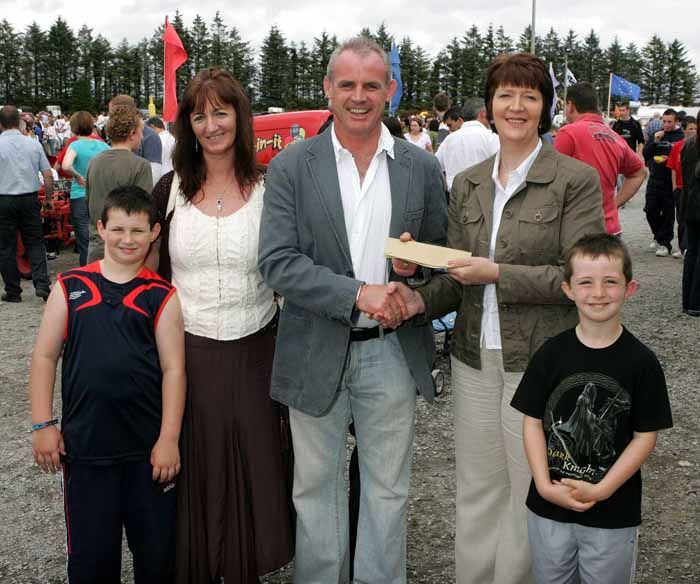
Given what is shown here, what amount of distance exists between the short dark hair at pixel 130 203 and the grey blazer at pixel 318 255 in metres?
0.42

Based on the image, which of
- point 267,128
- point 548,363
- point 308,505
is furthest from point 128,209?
point 267,128

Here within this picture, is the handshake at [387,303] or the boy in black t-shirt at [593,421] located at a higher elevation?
the handshake at [387,303]

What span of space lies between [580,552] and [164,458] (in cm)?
139

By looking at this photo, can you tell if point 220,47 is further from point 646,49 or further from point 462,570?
point 462,570

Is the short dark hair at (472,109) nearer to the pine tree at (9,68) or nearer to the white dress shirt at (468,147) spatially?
the white dress shirt at (468,147)

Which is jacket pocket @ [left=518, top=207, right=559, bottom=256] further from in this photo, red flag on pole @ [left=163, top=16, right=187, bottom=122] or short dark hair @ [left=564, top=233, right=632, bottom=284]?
red flag on pole @ [left=163, top=16, right=187, bottom=122]

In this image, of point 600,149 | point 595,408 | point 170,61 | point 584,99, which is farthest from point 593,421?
point 170,61

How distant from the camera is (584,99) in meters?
5.73

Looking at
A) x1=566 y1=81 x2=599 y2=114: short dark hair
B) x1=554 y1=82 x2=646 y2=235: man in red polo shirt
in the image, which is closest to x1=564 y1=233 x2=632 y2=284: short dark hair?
x1=554 y1=82 x2=646 y2=235: man in red polo shirt

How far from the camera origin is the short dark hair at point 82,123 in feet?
27.2

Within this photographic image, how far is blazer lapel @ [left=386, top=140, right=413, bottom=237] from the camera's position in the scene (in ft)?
8.23

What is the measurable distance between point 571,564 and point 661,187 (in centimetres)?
962

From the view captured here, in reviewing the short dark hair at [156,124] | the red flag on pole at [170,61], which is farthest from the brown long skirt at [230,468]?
the short dark hair at [156,124]

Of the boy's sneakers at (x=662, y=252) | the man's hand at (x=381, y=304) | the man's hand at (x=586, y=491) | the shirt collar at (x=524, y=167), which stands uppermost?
the shirt collar at (x=524, y=167)
